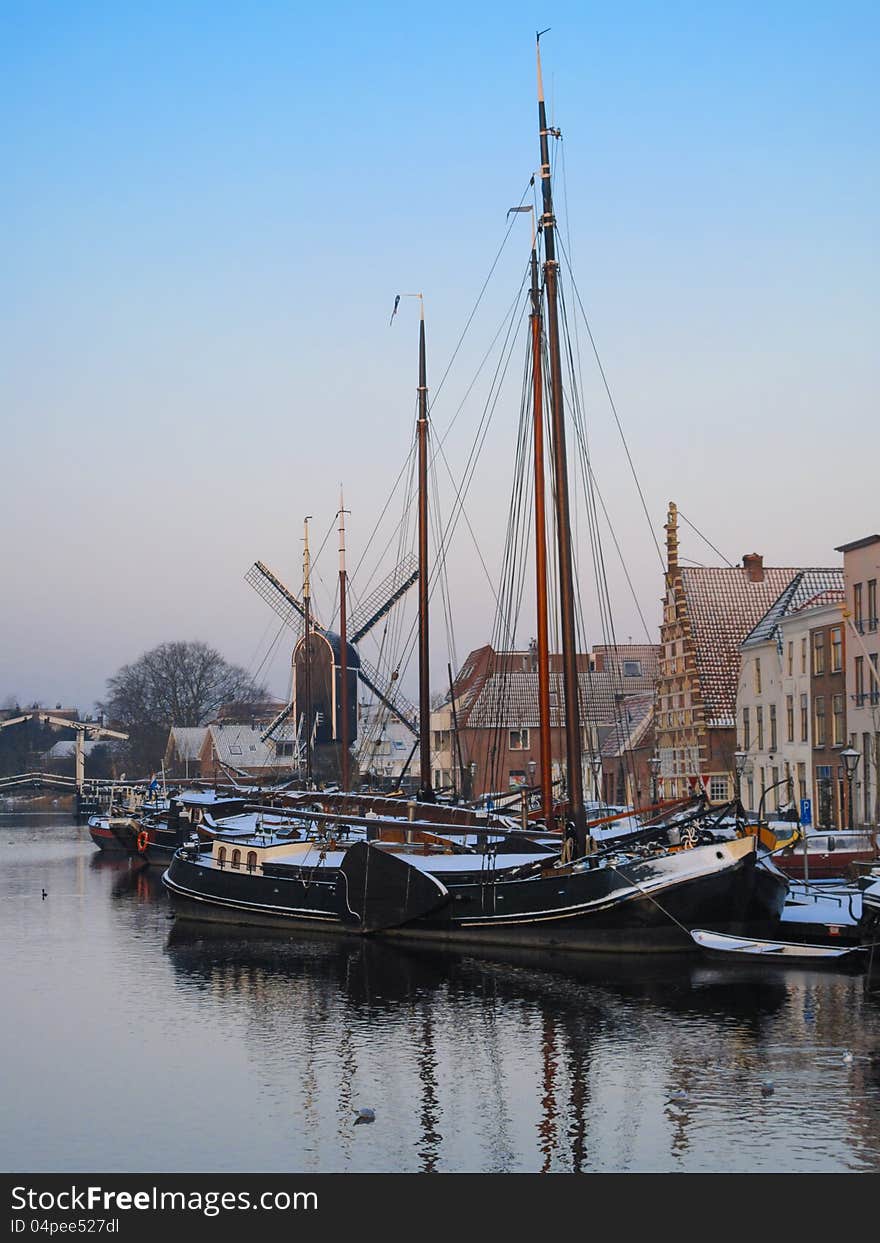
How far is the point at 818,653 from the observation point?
62625 millimetres

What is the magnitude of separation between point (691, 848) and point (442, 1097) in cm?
1505

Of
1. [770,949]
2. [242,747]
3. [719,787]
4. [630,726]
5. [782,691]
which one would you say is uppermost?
[782,691]

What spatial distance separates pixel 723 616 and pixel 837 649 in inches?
658

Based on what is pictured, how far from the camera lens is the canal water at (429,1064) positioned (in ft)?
61.7

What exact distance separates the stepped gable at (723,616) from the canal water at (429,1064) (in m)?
38.7

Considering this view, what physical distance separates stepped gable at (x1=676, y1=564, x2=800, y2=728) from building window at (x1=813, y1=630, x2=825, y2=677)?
11.9 metres

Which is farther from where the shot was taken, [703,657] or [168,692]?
[168,692]

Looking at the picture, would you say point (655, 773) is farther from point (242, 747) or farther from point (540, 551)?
point (242, 747)

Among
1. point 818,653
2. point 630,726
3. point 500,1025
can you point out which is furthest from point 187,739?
point 500,1025

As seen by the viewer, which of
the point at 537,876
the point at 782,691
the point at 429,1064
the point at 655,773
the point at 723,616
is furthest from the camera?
the point at 655,773

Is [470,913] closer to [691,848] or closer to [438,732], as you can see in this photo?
[691,848]

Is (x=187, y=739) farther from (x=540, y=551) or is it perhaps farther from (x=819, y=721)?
(x=540, y=551)

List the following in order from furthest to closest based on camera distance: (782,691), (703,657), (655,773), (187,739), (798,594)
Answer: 1. (187,739)
2. (655,773)
3. (703,657)
4. (798,594)
5. (782,691)

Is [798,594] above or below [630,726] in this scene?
above
